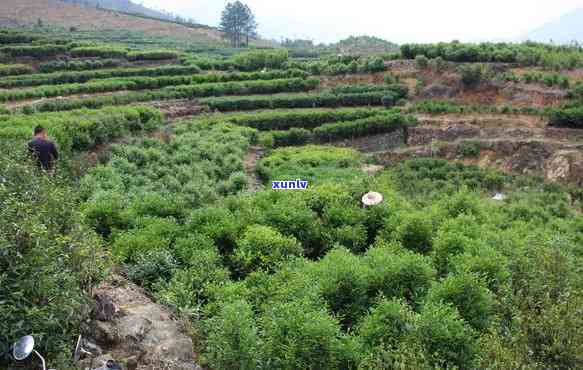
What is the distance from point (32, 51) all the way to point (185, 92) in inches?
712

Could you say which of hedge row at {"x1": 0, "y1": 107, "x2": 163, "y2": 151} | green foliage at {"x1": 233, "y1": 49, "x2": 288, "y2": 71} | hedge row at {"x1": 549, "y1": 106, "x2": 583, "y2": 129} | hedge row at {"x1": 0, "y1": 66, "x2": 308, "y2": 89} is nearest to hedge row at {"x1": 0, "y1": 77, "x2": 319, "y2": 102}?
hedge row at {"x1": 0, "y1": 66, "x2": 308, "y2": 89}

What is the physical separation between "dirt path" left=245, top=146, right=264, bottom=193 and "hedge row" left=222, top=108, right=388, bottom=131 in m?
4.55

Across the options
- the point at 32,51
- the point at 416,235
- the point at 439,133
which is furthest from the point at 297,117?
the point at 416,235

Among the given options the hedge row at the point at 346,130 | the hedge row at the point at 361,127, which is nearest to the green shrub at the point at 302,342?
the hedge row at the point at 346,130

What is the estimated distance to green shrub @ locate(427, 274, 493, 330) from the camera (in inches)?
328

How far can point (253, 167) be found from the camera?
30672 mm

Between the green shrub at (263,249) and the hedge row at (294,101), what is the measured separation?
31363 millimetres

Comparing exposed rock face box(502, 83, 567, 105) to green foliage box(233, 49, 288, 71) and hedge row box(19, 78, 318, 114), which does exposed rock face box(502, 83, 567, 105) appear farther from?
green foliage box(233, 49, 288, 71)

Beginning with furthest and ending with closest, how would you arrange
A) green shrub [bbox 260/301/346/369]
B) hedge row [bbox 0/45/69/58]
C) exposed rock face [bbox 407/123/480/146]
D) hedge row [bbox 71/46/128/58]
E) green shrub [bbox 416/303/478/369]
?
hedge row [bbox 71/46/128/58] < hedge row [bbox 0/45/69/58] < exposed rock face [bbox 407/123/480/146] < green shrub [bbox 416/303/478/369] < green shrub [bbox 260/301/346/369]

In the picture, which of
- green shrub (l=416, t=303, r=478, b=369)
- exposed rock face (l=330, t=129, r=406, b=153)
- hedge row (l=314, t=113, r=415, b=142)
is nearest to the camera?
green shrub (l=416, t=303, r=478, b=369)

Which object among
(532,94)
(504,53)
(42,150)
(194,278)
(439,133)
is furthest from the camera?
(504,53)

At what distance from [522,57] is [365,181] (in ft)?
114

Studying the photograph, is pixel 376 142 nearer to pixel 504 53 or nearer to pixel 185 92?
pixel 504 53

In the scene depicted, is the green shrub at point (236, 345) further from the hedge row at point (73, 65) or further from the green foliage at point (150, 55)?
the green foliage at point (150, 55)
